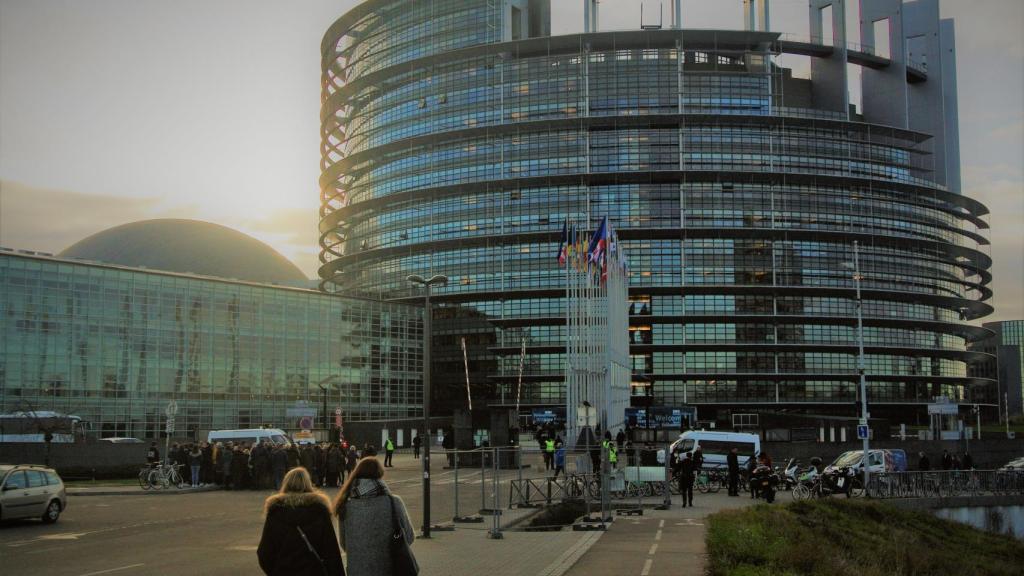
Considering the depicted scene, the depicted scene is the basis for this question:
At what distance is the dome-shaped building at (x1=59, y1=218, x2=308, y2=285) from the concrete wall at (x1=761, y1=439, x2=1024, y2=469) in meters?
92.4

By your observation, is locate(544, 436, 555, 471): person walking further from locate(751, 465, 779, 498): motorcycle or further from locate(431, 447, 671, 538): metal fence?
locate(751, 465, 779, 498): motorcycle

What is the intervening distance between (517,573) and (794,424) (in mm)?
73231

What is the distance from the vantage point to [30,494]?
2730 cm

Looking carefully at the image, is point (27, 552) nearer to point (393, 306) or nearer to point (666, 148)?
point (393, 306)

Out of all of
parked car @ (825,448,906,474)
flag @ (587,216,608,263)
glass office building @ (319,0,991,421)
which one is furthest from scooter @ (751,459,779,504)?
glass office building @ (319,0,991,421)

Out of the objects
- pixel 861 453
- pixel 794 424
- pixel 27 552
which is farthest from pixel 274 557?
pixel 794 424

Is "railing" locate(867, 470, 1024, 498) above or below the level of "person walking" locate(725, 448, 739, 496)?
below

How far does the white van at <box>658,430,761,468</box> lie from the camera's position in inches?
1954

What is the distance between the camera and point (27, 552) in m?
21.8

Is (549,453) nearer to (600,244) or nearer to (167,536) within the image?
(600,244)

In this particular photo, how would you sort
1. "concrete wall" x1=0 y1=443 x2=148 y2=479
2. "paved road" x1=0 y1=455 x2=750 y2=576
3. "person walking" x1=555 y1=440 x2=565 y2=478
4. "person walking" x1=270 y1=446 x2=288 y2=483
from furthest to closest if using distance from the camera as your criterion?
"concrete wall" x1=0 y1=443 x2=148 y2=479 < "person walking" x1=555 y1=440 x2=565 y2=478 < "person walking" x1=270 y1=446 x2=288 y2=483 < "paved road" x1=0 y1=455 x2=750 y2=576

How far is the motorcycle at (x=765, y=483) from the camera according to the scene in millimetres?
34531

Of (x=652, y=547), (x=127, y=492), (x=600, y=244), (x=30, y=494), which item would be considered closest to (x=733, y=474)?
(x=600, y=244)

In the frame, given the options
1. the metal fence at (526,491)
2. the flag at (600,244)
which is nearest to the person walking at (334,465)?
the metal fence at (526,491)
